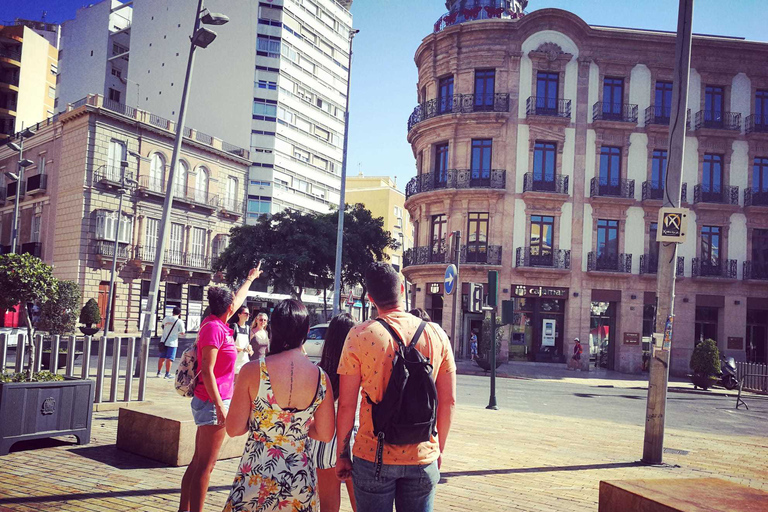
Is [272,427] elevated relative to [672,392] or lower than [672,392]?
elevated

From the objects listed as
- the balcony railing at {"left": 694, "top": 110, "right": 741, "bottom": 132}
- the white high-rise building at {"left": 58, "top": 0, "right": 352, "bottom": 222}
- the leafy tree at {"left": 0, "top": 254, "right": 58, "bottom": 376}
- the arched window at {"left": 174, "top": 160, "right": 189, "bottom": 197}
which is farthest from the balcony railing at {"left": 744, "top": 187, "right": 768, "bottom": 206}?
the arched window at {"left": 174, "top": 160, "right": 189, "bottom": 197}

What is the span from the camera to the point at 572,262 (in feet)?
104

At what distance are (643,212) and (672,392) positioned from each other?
12.9 m

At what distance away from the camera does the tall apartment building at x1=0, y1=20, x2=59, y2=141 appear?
56031mm

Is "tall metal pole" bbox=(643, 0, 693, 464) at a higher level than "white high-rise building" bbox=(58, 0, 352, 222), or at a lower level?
lower

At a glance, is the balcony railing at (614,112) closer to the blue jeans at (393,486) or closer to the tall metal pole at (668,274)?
the tall metal pole at (668,274)

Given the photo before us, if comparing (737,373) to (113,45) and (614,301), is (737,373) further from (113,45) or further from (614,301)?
(113,45)

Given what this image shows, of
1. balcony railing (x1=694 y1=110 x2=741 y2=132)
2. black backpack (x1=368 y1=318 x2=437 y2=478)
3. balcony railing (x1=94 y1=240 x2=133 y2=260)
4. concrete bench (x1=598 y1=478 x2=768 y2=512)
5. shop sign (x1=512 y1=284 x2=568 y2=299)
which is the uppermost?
balcony railing (x1=694 y1=110 x2=741 y2=132)

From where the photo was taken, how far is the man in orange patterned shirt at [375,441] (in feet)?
9.98

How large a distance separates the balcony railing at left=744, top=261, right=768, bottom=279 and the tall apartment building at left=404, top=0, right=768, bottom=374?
2.8 inches

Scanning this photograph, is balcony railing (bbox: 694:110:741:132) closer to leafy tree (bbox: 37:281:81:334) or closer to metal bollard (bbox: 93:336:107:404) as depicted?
leafy tree (bbox: 37:281:81:334)

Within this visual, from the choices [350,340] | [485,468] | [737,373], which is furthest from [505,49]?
[350,340]

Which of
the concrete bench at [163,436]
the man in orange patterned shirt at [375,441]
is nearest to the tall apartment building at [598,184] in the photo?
the concrete bench at [163,436]

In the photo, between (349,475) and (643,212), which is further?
(643,212)
